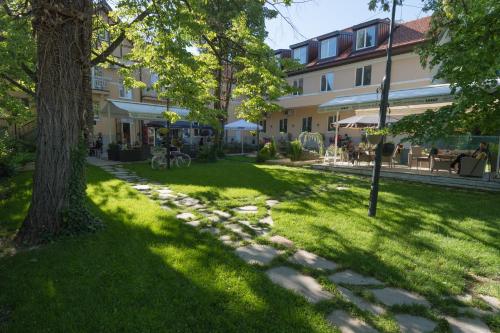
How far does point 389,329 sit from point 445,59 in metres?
3.25

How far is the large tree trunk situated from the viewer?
4.07 metres

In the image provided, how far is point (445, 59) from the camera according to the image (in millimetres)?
3754

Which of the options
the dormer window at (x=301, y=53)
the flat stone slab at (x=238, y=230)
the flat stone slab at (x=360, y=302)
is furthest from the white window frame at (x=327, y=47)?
the flat stone slab at (x=360, y=302)

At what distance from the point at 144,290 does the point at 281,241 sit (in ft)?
7.03

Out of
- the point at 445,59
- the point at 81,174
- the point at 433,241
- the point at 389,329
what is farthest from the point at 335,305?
the point at 81,174

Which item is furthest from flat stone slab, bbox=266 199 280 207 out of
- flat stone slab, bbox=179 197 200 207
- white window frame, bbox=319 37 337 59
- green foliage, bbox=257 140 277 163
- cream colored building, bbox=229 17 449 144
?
white window frame, bbox=319 37 337 59

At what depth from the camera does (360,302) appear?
2924 millimetres

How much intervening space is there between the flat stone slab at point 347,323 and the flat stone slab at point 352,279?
625 mm

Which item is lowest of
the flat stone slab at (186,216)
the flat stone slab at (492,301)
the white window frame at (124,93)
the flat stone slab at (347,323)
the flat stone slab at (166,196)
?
the flat stone slab at (492,301)

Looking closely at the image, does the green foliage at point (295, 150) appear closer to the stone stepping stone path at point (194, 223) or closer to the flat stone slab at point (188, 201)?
the flat stone slab at point (188, 201)

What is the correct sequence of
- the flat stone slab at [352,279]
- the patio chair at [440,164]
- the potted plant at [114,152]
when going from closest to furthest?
the flat stone slab at [352,279] → the patio chair at [440,164] → the potted plant at [114,152]

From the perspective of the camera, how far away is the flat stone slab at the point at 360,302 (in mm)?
2789

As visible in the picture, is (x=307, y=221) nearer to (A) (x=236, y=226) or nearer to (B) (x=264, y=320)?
(A) (x=236, y=226)

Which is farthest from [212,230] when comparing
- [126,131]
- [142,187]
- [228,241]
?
[126,131]
